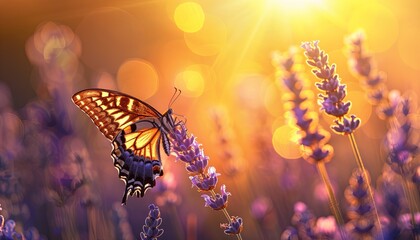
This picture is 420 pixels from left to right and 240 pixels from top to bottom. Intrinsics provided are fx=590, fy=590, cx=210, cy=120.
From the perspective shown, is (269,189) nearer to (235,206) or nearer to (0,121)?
(235,206)

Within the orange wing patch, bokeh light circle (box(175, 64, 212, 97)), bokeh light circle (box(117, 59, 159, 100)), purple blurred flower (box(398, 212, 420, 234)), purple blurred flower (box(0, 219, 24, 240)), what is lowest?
purple blurred flower (box(398, 212, 420, 234))

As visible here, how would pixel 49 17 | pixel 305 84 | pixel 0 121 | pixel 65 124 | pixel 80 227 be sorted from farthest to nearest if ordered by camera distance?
pixel 49 17, pixel 0 121, pixel 80 227, pixel 65 124, pixel 305 84

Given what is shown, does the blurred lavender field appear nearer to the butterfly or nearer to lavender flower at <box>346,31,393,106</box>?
lavender flower at <box>346,31,393,106</box>

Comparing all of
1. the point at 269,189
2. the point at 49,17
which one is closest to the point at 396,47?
the point at 269,189

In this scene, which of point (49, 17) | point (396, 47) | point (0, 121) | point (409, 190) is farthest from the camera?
point (49, 17)

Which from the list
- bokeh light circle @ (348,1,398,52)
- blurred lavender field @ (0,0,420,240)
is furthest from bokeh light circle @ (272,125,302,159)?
bokeh light circle @ (348,1,398,52)
